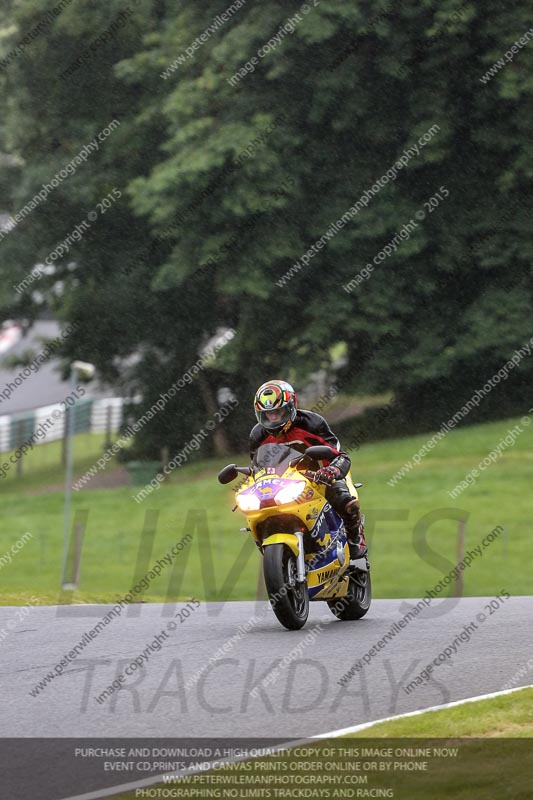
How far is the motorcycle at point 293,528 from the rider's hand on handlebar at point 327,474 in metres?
0.07

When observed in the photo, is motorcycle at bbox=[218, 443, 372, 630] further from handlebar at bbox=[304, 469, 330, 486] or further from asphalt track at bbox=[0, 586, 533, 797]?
asphalt track at bbox=[0, 586, 533, 797]

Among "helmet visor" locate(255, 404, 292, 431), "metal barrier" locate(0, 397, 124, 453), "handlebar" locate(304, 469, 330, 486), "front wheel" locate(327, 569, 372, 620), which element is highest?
"helmet visor" locate(255, 404, 292, 431)

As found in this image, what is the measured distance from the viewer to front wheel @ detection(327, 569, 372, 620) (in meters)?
12.3

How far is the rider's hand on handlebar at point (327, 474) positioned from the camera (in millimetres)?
11234

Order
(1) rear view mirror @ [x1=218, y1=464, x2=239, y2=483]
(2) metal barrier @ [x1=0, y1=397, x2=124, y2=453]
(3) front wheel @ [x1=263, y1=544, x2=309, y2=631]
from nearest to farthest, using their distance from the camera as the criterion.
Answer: (3) front wheel @ [x1=263, y1=544, x2=309, y2=631] < (1) rear view mirror @ [x1=218, y1=464, x2=239, y2=483] < (2) metal barrier @ [x1=0, y1=397, x2=124, y2=453]

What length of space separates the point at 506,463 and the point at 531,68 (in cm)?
935

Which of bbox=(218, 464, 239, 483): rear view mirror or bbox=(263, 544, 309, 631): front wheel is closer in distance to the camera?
bbox=(263, 544, 309, 631): front wheel

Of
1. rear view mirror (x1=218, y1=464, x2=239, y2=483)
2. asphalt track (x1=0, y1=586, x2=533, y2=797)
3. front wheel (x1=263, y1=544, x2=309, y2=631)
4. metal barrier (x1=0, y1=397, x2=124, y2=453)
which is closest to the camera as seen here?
asphalt track (x1=0, y1=586, x2=533, y2=797)

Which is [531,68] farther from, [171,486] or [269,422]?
[269,422]

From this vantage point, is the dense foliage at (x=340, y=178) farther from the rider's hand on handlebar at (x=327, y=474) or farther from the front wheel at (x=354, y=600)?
the rider's hand on handlebar at (x=327, y=474)

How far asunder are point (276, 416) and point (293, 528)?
0.91m

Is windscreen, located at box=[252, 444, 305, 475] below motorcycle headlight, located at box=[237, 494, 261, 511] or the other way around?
the other way around

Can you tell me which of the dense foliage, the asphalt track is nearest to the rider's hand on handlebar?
the asphalt track

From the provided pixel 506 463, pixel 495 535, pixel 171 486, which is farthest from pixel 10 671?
pixel 171 486
